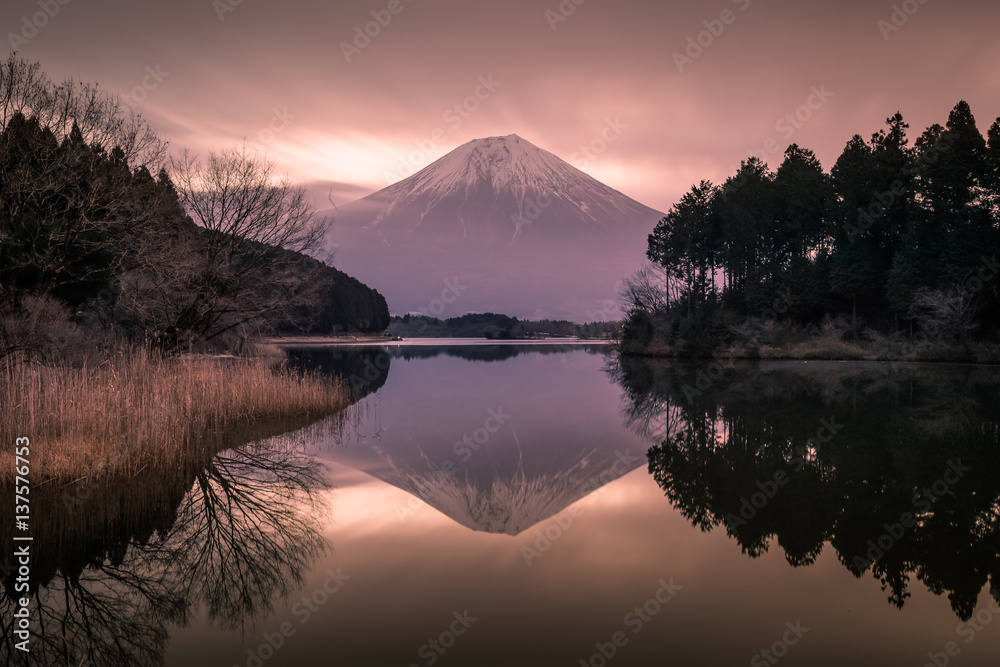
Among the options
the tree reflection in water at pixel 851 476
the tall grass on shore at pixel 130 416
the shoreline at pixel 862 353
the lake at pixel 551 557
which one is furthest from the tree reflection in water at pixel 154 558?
the shoreline at pixel 862 353

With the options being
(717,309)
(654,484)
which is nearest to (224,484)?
(654,484)

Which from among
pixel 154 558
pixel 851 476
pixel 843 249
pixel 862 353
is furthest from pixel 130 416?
pixel 843 249

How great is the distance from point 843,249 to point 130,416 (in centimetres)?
4529

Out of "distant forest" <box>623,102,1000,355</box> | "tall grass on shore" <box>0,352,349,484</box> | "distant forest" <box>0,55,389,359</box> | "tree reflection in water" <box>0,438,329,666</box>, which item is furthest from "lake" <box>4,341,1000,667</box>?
"distant forest" <box>623,102,1000,355</box>

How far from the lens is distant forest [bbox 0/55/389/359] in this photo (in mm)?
11180

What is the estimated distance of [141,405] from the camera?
9617 mm

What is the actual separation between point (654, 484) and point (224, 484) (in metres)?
5.63

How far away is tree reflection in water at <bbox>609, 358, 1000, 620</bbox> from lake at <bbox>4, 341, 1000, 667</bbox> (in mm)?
43

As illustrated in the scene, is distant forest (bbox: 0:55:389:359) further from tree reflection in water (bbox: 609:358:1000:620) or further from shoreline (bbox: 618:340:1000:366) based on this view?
shoreline (bbox: 618:340:1000:366)

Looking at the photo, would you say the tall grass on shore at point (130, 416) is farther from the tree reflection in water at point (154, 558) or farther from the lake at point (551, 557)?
the lake at point (551, 557)

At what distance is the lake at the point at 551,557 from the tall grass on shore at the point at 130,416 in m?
0.90

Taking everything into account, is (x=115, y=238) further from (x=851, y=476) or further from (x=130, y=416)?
(x=851, y=476)

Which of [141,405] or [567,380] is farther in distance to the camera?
[567,380]

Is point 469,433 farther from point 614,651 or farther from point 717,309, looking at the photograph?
point 717,309
